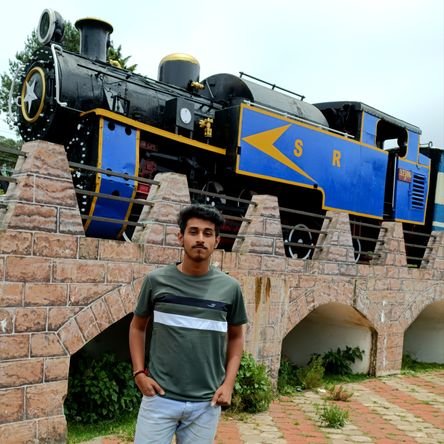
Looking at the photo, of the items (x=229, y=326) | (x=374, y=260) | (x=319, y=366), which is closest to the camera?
(x=229, y=326)

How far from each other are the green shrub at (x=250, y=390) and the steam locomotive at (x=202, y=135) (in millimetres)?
2062

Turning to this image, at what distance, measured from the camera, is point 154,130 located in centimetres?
669

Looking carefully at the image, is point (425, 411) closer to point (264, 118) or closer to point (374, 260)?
Answer: point (374, 260)

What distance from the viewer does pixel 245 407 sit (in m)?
5.89

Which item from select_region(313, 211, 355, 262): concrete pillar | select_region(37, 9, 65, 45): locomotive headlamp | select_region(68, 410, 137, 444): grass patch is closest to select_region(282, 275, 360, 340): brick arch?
select_region(313, 211, 355, 262): concrete pillar

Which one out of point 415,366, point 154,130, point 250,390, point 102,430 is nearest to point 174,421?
point 102,430

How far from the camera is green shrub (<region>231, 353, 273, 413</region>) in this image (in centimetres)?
577

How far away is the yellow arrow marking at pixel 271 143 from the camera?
25.3 feet

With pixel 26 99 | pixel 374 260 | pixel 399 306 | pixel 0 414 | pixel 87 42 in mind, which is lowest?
pixel 0 414

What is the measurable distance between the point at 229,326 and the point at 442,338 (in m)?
8.69

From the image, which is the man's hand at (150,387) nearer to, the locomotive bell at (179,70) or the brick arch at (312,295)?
the brick arch at (312,295)

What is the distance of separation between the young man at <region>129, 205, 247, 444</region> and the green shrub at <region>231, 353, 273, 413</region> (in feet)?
11.0

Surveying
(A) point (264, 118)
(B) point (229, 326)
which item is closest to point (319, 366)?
(A) point (264, 118)

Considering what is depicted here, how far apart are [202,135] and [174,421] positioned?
19.0 ft
